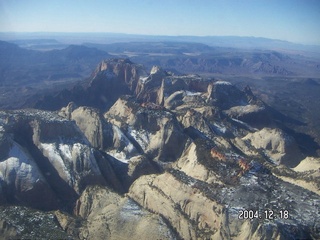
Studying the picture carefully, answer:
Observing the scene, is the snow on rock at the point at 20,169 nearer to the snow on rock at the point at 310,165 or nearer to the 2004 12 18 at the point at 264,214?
the 2004 12 18 at the point at 264,214

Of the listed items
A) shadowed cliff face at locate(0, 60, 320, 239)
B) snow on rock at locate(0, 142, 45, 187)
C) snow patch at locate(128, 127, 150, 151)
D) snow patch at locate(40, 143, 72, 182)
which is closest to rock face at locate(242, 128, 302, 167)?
shadowed cliff face at locate(0, 60, 320, 239)

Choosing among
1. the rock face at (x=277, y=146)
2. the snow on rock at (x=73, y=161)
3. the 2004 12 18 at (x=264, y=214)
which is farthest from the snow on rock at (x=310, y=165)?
the snow on rock at (x=73, y=161)

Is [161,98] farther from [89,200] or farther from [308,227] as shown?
[308,227]

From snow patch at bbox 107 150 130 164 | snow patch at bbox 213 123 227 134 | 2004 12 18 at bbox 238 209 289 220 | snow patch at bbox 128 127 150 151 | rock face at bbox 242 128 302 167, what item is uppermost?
2004 12 18 at bbox 238 209 289 220

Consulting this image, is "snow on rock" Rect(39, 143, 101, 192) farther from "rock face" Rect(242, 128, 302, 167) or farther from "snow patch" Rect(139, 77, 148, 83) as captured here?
"snow patch" Rect(139, 77, 148, 83)

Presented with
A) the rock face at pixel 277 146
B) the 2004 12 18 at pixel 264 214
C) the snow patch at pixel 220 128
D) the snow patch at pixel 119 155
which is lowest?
the rock face at pixel 277 146

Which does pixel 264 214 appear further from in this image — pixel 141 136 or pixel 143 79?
pixel 143 79

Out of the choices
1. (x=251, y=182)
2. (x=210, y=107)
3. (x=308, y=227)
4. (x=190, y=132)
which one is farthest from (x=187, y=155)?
(x=210, y=107)
